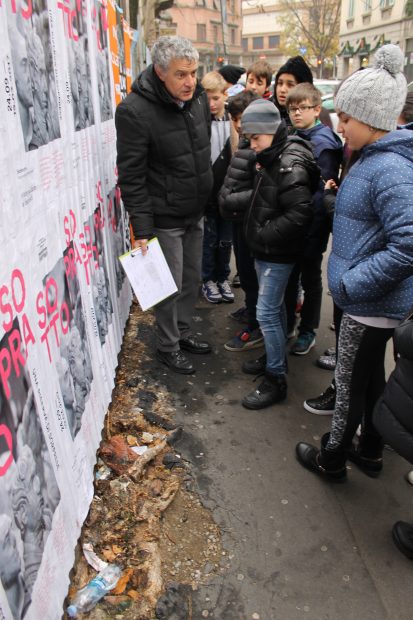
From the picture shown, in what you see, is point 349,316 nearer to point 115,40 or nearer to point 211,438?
point 211,438

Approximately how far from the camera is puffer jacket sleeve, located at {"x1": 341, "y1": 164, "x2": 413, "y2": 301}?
181 centimetres

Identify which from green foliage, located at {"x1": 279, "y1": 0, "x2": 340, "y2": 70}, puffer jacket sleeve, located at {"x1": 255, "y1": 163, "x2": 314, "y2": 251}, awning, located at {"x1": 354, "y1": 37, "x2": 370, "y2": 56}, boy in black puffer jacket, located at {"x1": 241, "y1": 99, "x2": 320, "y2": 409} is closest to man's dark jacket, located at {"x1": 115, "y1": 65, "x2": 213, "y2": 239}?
boy in black puffer jacket, located at {"x1": 241, "y1": 99, "x2": 320, "y2": 409}

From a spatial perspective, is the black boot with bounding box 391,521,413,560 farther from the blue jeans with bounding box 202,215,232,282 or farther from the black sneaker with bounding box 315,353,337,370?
the blue jeans with bounding box 202,215,232,282

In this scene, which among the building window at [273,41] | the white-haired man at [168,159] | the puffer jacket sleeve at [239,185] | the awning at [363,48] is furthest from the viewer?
the building window at [273,41]

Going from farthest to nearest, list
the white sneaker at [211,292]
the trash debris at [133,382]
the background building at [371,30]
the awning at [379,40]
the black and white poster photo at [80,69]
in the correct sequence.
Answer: the awning at [379,40] → the background building at [371,30] → the white sneaker at [211,292] → the trash debris at [133,382] → the black and white poster photo at [80,69]

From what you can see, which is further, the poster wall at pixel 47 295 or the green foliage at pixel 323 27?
the green foliage at pixel 323 27

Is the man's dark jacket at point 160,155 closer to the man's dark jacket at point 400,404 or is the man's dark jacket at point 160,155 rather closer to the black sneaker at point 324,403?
the black sneaker at point 324,403

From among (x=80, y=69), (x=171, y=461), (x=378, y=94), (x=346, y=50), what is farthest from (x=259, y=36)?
(x=171, y=461)

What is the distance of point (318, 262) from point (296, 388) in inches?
39.0

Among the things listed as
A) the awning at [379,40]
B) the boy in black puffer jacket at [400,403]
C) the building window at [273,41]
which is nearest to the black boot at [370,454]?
the boy in black puffer jacket at [400,403]

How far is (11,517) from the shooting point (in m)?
1.44

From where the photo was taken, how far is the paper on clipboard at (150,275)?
3066 millimetres

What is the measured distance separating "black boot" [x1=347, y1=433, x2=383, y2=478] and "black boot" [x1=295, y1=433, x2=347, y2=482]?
12 cm

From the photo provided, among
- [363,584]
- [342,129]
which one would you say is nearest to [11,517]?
[363,584]
